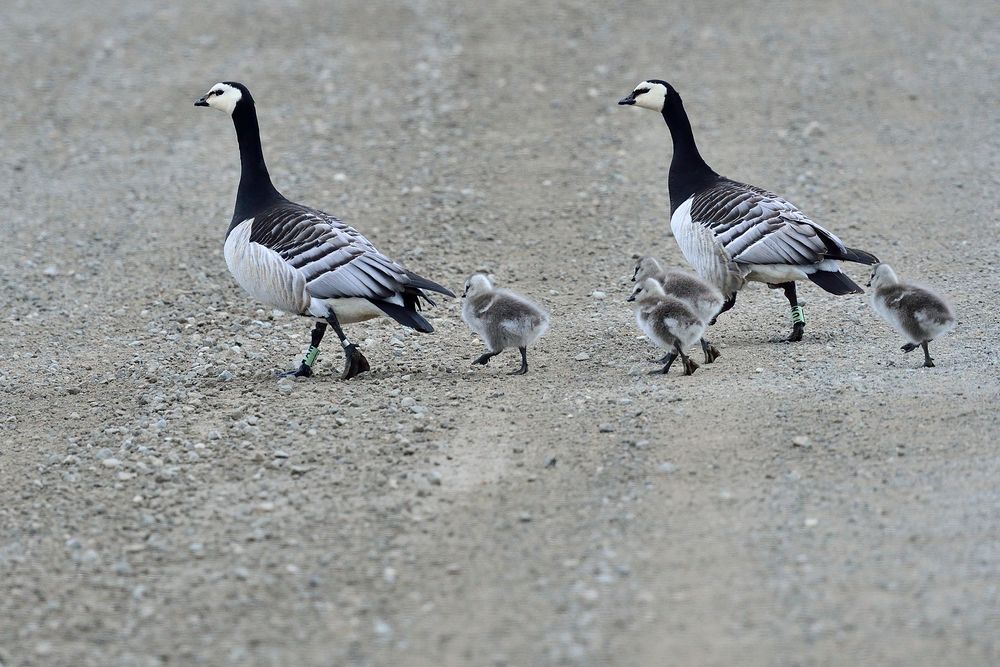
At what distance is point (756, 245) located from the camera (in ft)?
28.7

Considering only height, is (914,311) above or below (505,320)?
above

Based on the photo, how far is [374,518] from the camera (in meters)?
6.01

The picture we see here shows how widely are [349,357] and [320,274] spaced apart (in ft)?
2.02

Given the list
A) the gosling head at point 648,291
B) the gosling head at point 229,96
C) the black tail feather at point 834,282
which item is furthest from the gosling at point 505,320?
the gosling head at point 229,96

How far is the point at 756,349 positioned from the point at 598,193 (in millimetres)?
4600

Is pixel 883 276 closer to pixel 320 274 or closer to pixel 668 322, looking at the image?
pixel 668 322

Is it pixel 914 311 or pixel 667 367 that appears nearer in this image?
pixel 914 311

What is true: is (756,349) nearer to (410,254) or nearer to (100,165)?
(410,254)

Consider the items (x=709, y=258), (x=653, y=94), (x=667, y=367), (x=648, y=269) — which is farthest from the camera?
(x=653, y=94)

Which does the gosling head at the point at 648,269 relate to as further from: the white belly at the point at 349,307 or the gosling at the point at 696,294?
the white belly at the point at 349,307

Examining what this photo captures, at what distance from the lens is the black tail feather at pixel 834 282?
340 inches

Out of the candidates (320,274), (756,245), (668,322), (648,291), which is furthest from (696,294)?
(320,274)

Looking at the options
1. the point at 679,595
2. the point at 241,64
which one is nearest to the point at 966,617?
the point at 679,595

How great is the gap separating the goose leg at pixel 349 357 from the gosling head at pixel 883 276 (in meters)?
3.40
